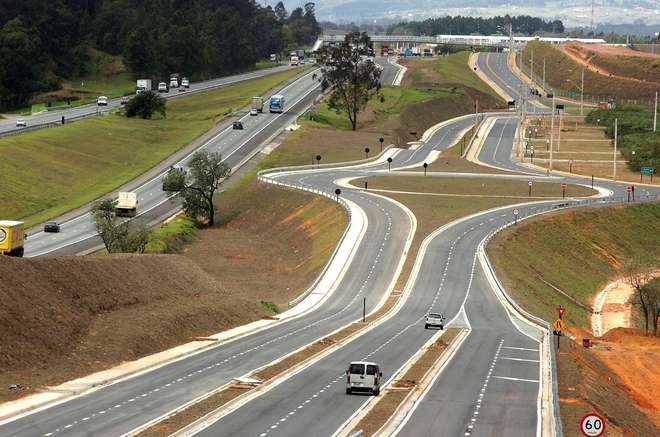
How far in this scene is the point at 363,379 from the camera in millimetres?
48844

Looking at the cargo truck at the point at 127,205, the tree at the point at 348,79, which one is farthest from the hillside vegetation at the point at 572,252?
the tree at the point at 348,79

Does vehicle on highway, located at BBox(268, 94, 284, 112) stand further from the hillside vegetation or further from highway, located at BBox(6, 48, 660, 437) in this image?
highway, located at BBox(6, 48, 660, 437)

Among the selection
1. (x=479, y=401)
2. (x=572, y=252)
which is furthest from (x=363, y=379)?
(x=572, y=252)

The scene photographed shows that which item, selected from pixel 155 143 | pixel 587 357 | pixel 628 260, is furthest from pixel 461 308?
pixel 155 143

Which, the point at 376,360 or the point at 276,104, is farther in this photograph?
the point at 276,104

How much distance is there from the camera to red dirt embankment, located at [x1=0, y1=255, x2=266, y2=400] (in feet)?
162

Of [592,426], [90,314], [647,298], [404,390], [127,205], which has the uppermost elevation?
[592,426]

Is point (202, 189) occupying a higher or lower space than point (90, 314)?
lower

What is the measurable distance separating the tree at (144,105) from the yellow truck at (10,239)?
110m

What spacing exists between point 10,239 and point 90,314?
16.1 meters

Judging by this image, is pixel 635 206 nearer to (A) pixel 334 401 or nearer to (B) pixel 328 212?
(B) pixel 328 212

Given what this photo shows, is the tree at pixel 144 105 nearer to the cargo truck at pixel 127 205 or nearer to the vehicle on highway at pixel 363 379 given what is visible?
the cargo truck at pixel 127 205

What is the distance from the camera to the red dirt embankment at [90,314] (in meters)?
49.5

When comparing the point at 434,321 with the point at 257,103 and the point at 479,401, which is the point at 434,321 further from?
the point at 257,103
